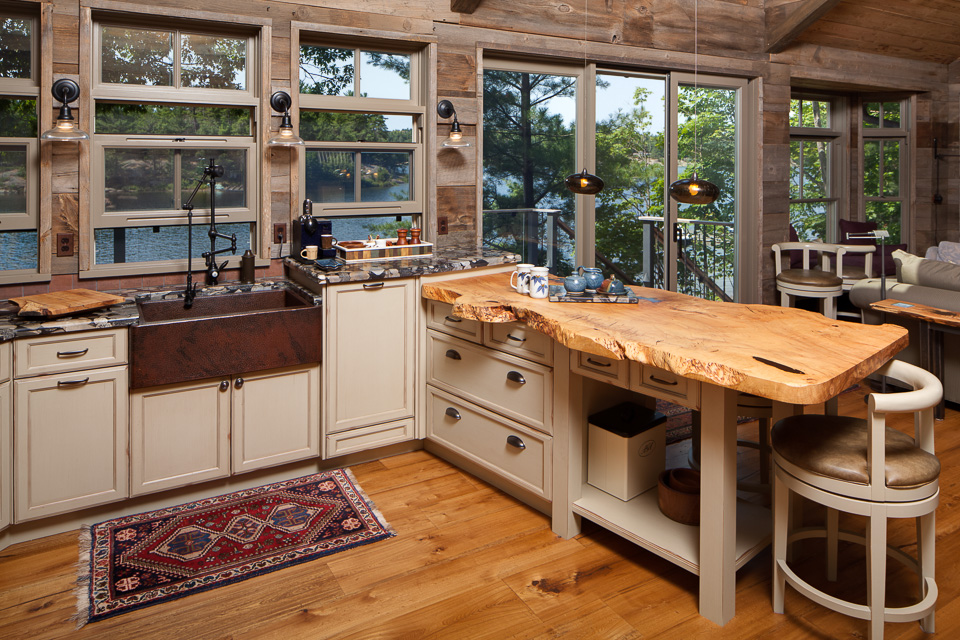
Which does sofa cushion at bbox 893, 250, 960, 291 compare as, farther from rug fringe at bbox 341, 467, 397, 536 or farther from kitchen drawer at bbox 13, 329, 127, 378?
kitchen drawer at bbox 13, 329, 127, 378

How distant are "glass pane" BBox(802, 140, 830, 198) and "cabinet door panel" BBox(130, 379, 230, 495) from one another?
5.79 metres

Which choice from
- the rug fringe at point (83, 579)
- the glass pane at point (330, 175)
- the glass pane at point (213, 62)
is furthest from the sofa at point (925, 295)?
the rug fringe at point (83, 579)

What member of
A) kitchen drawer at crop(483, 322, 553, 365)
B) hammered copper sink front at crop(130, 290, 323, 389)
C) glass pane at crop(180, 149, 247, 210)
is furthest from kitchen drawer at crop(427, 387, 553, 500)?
glass pane at crop(180, 149, 247, 210)

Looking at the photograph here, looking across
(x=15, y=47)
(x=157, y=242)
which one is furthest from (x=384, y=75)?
(x=15, y=47)

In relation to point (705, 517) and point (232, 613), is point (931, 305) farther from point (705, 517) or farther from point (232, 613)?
point (232, 613)

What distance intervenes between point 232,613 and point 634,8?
4370 mm

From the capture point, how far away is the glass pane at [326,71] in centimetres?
389

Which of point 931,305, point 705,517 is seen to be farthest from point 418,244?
point 931,305

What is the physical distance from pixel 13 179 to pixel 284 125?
1237 millimetres

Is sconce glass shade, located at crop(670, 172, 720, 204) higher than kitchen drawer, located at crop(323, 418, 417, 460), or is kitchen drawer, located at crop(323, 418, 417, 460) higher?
sconce glass shade, located at crop(670, 172, 720, 204)

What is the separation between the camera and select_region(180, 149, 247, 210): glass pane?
367cm

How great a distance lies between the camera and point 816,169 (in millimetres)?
6895

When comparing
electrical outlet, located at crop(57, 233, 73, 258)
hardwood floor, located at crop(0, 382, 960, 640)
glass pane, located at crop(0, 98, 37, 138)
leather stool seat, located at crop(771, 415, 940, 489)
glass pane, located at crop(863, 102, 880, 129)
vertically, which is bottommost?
hardwood floor, located at crop(0, 382, 960, 640)

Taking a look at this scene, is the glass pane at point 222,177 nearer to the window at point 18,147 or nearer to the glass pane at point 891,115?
the window at point 18,147
